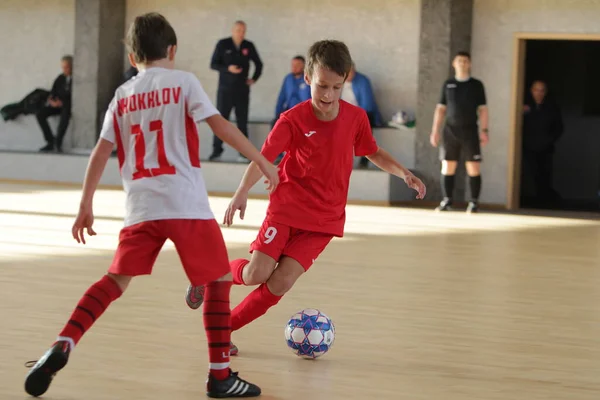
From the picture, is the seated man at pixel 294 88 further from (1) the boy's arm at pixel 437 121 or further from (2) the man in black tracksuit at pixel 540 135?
(2) the man in black tracksuit at pixel 540 135

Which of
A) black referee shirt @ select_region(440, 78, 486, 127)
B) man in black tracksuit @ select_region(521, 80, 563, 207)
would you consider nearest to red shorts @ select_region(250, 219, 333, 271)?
black referee shirt @ select_region(440, 78, 486, 127)

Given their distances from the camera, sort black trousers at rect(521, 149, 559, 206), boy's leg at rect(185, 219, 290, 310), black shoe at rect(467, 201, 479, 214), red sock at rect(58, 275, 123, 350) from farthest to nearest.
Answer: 1. black trousers at rect(521, 149, 559, 206)
2. black shoe at rect(467, 201, 479, 214)
3. boy's leg at rect(185, 219, 290, 310)
4. red sock at rect(58, 275, 123, 350)

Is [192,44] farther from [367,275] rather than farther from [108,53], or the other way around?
[367,275]

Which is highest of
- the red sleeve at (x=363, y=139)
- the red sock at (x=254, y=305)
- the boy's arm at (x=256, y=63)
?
the boy's arm at (x=256, y=63)

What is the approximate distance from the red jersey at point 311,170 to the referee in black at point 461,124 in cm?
692

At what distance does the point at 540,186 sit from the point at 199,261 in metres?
11.5

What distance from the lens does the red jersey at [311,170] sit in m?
4.18

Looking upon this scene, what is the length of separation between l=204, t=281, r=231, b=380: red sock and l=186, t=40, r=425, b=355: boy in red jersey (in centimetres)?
66

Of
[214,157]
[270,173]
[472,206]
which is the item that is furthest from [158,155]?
[214,157]

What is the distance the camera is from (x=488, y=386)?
3730 millimetres

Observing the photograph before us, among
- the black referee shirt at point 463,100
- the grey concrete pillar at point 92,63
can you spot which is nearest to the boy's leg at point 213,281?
the black referee shirt at point 463,100

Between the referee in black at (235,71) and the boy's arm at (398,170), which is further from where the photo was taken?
the referee in black at (235,71)

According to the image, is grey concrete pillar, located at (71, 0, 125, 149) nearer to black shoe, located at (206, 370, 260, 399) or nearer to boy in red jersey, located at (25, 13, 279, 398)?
boy in red jersey, located at (25, 13, 279, 398)

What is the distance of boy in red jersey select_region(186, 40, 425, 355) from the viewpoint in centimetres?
414
